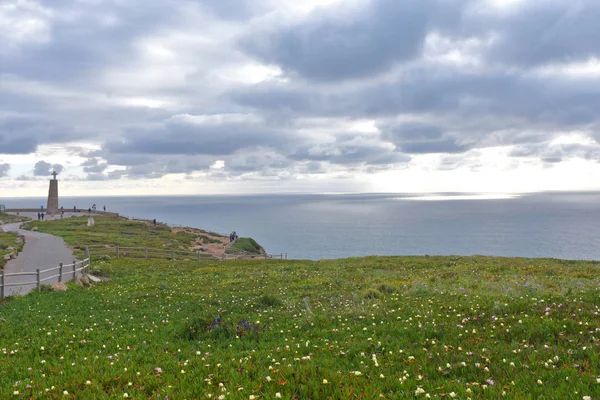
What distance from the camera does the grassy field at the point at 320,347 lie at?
749 centimetres

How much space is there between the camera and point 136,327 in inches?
563

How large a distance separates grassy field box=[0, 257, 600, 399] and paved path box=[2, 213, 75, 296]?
1022 centimetres

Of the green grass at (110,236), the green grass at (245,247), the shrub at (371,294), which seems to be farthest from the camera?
the green grass at (245,247)

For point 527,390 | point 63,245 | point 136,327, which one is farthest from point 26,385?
point 63,245

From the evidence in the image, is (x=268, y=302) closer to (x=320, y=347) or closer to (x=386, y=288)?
(x=386, y=288)

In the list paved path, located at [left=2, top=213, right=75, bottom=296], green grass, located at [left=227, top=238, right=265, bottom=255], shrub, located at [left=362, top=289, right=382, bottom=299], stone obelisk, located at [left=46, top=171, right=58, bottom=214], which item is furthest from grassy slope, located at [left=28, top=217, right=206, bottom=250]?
shrub, located at [left=362, top=289, right=382, bottom=299]

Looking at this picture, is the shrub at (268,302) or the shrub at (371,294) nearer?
the shrub at (268,302)

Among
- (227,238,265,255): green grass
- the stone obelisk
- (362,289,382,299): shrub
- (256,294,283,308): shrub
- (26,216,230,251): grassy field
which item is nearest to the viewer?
(256,294,283,308): shrub

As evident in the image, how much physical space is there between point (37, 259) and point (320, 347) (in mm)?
40461

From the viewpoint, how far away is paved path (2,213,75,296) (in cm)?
2758

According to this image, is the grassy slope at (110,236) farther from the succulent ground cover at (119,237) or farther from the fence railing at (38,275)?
the fence railing at (38,275)

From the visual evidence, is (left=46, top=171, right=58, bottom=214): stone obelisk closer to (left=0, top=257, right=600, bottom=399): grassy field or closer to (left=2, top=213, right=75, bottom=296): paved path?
(left=2, top=213, right=75, bottom=296): paved path

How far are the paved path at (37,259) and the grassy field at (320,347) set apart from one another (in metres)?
10.2

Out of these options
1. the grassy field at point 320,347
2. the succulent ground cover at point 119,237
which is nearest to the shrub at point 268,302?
the grassy field at point 320,347
